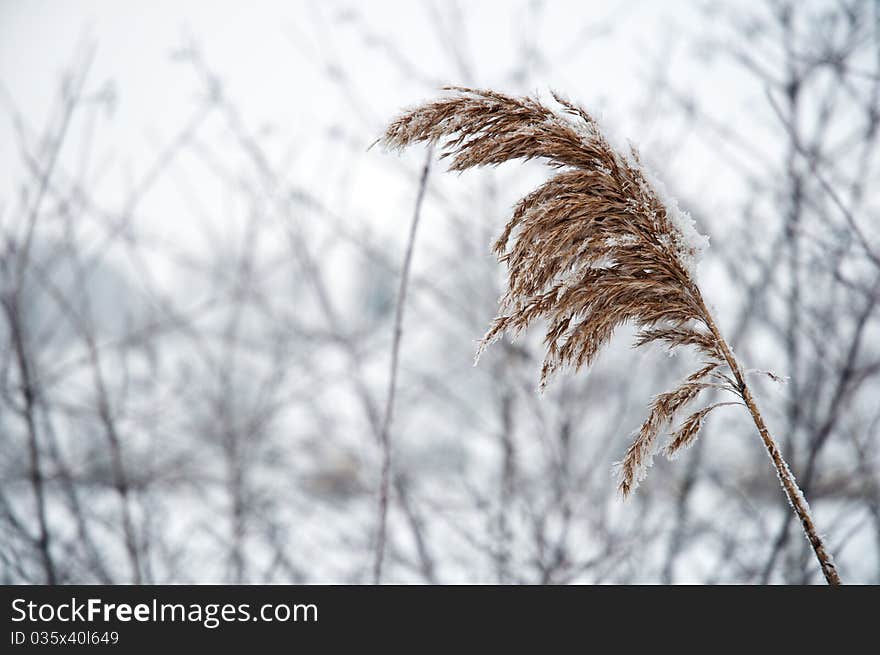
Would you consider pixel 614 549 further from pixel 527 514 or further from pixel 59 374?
pixel 59 374

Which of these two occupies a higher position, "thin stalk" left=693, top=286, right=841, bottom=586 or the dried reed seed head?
the dried reed seed head

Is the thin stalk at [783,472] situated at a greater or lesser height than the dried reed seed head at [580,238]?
lesser

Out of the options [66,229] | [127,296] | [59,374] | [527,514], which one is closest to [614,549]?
[527,514]

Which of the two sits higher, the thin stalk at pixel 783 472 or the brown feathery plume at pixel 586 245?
the brown feathery plume at pixel 586 245

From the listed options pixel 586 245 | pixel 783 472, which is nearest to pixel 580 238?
pixel 586 245

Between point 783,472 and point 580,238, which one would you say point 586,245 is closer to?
point 580,238

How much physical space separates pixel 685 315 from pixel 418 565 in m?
3.08

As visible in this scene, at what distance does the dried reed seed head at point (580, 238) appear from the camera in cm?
132

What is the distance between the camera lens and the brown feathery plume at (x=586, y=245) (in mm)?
1321

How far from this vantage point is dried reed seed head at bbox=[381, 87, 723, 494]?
132 centimetres

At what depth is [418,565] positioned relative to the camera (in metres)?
3.86

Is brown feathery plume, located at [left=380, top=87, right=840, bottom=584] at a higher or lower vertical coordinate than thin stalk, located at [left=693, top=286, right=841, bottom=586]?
higher

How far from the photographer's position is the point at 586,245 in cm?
137

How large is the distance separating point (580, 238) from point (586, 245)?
0.02 m
